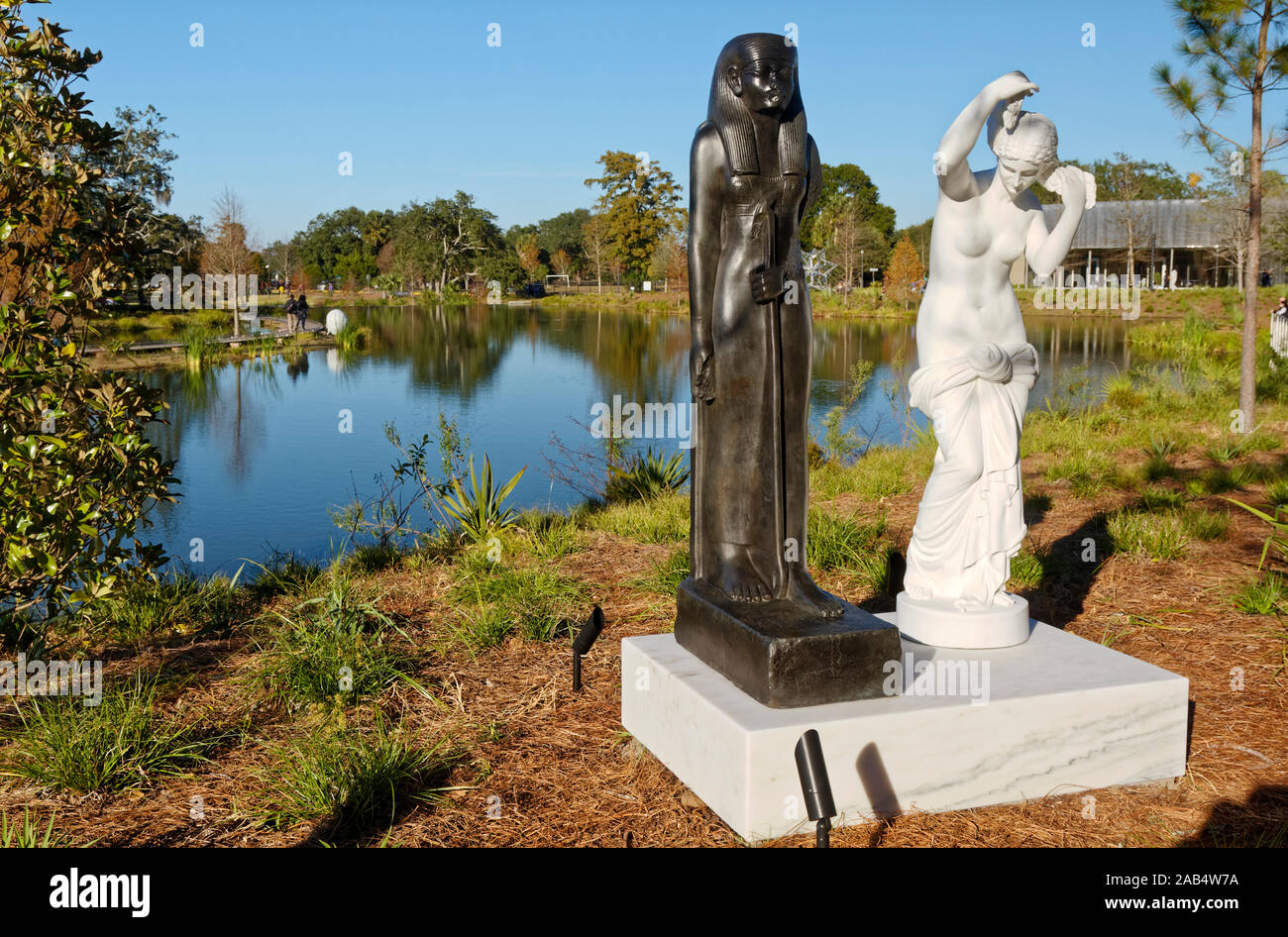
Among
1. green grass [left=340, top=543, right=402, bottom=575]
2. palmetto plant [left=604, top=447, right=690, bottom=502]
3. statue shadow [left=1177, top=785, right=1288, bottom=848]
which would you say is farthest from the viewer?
palmetto plant [left=604, top=447, right=690, bottom=502]

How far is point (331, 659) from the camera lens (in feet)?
15.3

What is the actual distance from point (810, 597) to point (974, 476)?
43.9 inches

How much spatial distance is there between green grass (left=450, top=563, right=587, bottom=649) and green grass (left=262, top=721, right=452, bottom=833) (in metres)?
1.45

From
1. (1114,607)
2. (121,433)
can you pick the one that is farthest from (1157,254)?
(121,433)

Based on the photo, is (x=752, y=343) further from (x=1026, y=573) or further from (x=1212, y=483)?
(x=1212, y=483)

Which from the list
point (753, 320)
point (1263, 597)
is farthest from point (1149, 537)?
Answer: point (753, 320)

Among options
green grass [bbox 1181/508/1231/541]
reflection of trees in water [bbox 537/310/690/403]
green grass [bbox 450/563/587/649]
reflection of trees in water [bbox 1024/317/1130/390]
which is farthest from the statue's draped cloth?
reflection of trees in water [bbox 537/310/690/403]

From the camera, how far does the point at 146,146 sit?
36.1m

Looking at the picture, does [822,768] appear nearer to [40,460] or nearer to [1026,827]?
[1026,827]

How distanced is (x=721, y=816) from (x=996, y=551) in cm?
184

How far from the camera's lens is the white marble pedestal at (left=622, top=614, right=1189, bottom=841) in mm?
→ 3314

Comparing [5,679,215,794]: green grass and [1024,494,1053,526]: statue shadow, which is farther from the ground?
[1024,494,1053,526]: statue shadow

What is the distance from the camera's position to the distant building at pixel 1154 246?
48.5 metres

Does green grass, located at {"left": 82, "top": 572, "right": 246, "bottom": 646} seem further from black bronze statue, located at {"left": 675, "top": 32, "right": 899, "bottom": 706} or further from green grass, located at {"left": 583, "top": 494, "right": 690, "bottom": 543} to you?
black bronze statue, located at {"left": 675, "top": 32, "right": 899, "bottom": 706}
